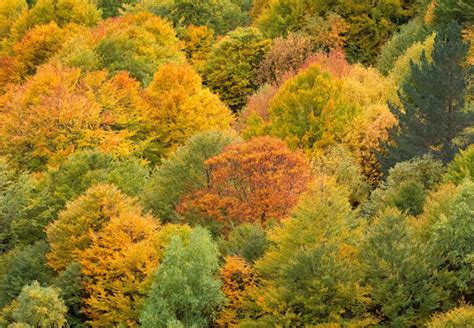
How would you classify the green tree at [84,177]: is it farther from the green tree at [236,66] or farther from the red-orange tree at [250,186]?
the green tree at [236,66]

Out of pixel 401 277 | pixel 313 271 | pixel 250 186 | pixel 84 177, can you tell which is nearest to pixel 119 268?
pixel 250 186

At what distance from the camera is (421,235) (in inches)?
1455

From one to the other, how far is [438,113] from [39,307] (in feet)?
88.5

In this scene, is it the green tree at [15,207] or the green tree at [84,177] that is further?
the green tree at [15,207]

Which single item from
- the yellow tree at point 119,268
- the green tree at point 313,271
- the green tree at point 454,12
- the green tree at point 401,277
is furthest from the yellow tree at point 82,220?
the green tree at point 454,12

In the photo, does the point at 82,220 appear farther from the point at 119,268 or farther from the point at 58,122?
the point at 58,122

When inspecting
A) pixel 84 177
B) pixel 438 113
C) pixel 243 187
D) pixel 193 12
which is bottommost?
pixel 193 12

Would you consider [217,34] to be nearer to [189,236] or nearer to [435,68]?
[435,68]

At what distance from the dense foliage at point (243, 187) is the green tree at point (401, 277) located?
9 cm

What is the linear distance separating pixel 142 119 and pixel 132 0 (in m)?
67.6

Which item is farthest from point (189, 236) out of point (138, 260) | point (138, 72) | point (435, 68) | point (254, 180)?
point (138, 72)

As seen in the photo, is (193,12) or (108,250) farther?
(193,12)

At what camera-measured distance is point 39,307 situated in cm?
3822

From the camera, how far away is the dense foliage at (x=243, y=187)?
1388 inches
